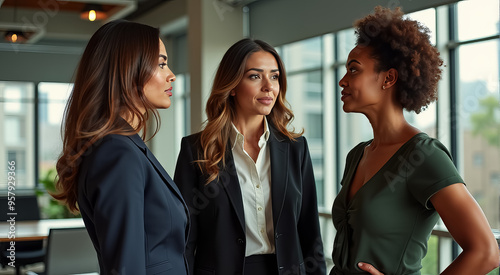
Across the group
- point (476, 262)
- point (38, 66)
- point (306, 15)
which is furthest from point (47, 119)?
point (476, 262)

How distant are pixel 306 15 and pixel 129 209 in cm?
407

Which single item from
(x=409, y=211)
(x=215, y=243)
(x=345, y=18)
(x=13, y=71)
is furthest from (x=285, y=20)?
(x=13, y=71)

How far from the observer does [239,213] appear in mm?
2232

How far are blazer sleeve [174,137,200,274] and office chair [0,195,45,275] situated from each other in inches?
150

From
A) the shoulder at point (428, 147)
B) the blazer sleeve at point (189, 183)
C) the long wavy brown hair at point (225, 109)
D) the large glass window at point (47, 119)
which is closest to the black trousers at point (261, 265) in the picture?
the blazer sleeve at point (189, 183)

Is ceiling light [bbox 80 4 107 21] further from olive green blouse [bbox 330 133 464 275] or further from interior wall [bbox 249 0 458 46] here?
olive green blouse [bbox 330 133 464 275]

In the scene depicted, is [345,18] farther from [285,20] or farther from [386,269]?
[386,269]

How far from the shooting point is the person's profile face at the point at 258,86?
7.78ft

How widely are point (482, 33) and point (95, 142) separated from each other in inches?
147

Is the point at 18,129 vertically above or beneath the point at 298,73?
beneath

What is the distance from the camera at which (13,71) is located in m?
9.63

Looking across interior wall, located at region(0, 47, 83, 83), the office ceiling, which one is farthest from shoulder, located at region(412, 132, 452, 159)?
interior wall, located at region(0, 47, 83, 83)

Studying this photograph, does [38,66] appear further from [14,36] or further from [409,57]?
[409,57]

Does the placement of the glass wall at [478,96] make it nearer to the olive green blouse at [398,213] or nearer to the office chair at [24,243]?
the olive green blouse at [398,213]
